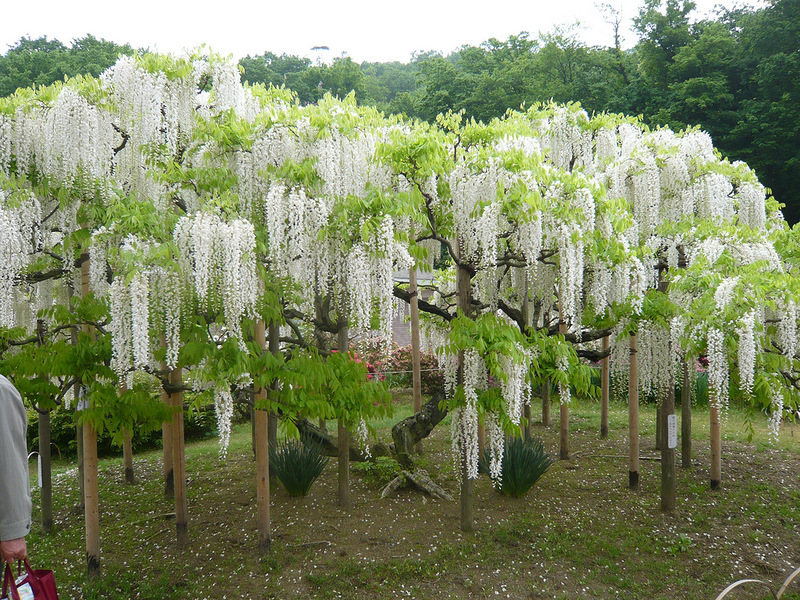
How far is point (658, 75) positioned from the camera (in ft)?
62.3

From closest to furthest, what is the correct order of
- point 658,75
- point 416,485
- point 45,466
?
1. point 45,466
2. point 416,485
3. point 658,75

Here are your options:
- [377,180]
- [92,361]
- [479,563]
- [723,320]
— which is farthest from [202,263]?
[723,320]

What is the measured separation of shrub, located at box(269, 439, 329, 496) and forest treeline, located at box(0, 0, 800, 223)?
11.1 metres

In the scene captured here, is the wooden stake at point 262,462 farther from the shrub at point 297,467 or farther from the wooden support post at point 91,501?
the wooden support post at point 91,501

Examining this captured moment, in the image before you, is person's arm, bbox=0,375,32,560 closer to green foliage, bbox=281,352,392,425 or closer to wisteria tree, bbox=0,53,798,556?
wisteria tree, bbox=0,53,798,556

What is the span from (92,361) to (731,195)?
6.79 metres

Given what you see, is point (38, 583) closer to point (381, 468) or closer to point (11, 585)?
point (11, 585)

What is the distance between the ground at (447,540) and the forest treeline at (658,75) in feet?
36.2

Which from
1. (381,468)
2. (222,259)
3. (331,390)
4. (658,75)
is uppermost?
(658,75)

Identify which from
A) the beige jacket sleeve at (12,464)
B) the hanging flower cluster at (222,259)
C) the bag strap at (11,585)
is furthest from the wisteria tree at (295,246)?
the bag strap at (11,585)

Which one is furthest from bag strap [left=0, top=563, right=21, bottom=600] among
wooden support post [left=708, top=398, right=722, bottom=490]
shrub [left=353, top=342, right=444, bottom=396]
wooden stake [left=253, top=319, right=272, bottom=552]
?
shrub [left=353, top=342, right=444, bottom=396]

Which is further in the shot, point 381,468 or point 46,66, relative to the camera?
point 46,66

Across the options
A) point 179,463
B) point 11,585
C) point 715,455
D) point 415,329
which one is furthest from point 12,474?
point 715,455

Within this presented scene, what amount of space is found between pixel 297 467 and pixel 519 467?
2258mm
